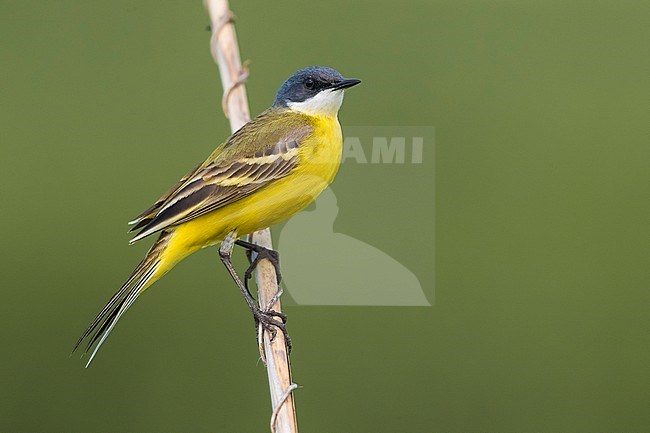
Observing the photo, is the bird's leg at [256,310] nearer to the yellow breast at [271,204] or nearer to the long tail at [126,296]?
the yellow breast at [271,204]

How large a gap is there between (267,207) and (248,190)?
90mm

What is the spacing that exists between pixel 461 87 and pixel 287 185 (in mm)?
2489

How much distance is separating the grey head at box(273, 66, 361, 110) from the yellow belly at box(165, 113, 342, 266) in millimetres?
242

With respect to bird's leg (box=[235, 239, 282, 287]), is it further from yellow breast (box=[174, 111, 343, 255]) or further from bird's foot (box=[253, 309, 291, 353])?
bird's foot (box=[253, 309, 291, 353])

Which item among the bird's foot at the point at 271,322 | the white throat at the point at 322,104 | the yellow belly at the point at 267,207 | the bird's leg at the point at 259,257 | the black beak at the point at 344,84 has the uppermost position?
the black beak at the point at 344,84

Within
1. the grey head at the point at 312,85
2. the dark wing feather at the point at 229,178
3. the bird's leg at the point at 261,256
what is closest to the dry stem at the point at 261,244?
the bird's leg at the point at 261,256

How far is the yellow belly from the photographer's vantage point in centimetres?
357

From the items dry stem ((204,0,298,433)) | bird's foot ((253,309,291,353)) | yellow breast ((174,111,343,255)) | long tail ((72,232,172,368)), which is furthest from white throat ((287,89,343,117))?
bird's foot ((253,309,291,353))

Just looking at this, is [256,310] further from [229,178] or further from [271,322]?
[229,178]

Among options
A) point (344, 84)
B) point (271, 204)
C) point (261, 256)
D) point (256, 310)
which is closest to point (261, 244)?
point (261, 256)

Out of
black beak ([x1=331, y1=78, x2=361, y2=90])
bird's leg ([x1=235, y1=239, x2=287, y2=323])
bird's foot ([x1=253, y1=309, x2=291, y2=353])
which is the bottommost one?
bird's foot ([x1=253, y1=309, x2=291, y2=353])

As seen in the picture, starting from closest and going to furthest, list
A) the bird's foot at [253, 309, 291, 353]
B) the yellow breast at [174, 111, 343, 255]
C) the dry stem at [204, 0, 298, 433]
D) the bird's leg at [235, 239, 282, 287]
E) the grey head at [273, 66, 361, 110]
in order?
the dry stem at [204, 0, 298, 433] < the bird's foot at [253, 309, 291, 353] < the yellow breast at [174, 111, 343, 255] < the bird's leg at [235, 239, 282, 287] < the grey head at [273, 66, 361, 110]

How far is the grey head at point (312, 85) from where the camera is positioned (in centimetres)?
396

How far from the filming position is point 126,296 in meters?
3.32
